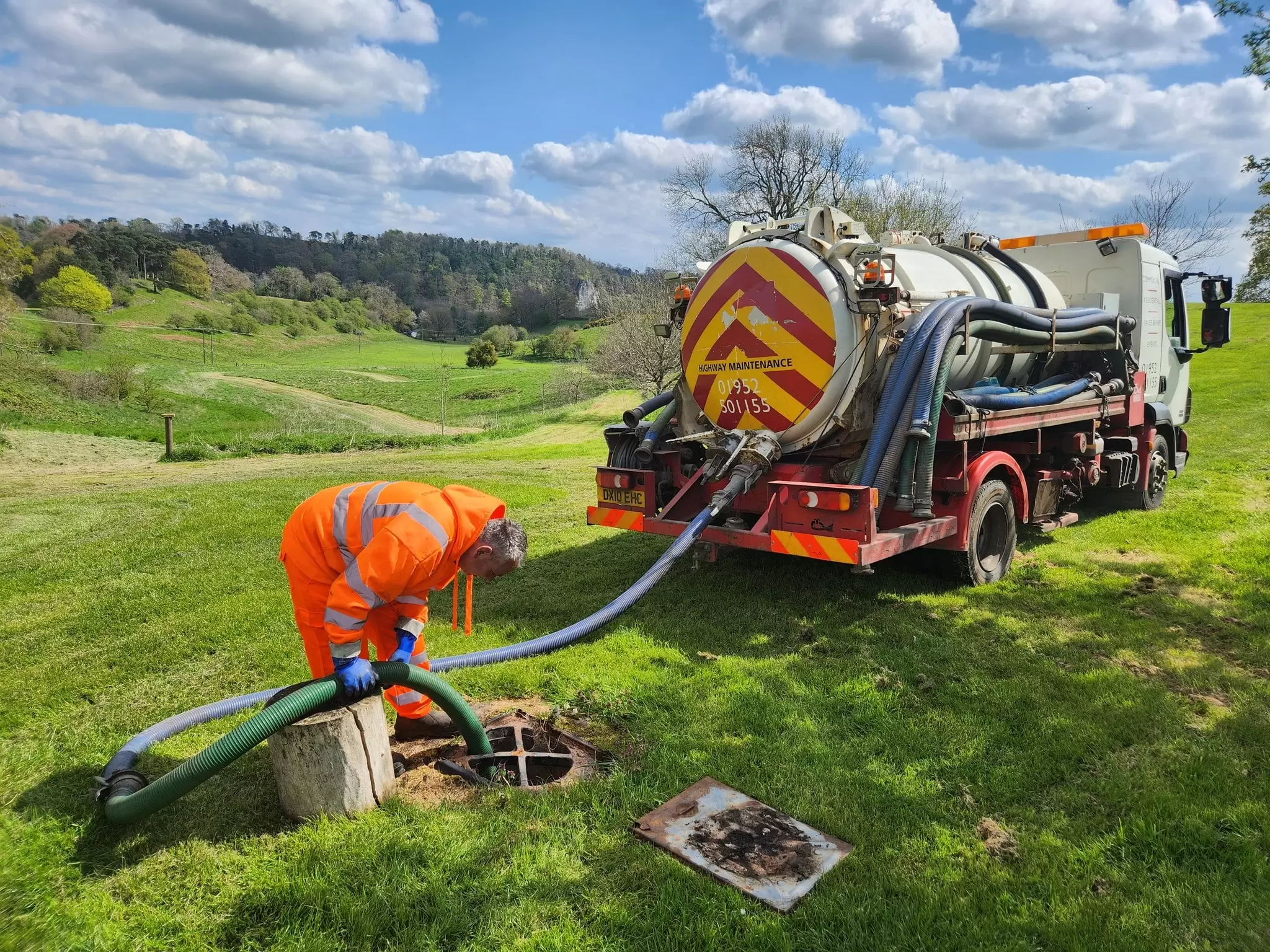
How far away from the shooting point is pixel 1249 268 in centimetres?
3325

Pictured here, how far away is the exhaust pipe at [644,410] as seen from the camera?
279 inches

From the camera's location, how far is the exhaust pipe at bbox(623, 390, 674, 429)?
23.3ft

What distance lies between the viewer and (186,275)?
252 ft

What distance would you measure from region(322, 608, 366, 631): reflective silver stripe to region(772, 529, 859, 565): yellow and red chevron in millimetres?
2988

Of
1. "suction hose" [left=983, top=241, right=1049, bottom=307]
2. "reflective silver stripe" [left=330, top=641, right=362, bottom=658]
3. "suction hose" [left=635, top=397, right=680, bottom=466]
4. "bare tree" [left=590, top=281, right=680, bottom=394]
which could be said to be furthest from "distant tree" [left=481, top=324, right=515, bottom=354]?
"reflective silver stripe" [left=330, top=641, right=362, bottom=658]

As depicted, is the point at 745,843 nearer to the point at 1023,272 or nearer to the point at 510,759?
the point at 510,759

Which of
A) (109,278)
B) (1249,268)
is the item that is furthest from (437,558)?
(109,278)

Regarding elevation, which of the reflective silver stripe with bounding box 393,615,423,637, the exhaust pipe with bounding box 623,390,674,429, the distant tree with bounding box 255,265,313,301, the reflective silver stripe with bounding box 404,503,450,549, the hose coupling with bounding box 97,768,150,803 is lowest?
the hose coupling with bounding box 97,768,150,803

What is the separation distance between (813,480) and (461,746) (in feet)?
10.9

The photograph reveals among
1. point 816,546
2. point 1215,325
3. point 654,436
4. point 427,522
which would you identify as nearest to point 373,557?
point 427,522

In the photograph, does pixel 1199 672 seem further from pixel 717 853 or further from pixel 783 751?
pixel 717 853

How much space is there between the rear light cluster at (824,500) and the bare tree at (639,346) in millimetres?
20160

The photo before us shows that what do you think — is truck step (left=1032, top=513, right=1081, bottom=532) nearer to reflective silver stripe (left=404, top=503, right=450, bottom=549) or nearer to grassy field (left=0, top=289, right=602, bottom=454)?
reflective silver stripe (left=404, top=503, right=450, bottom=549)

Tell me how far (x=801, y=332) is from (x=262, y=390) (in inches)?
1614
